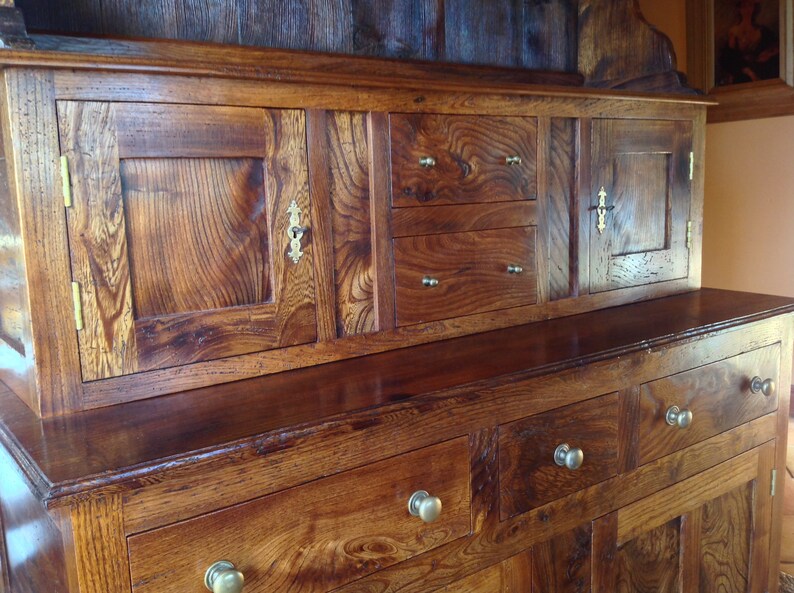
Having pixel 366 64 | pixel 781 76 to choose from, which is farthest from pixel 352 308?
pixel 781 76

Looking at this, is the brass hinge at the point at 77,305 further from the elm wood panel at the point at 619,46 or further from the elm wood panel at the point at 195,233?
the elm wood panel at the point at 619,46

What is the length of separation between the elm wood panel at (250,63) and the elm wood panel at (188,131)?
52 mm

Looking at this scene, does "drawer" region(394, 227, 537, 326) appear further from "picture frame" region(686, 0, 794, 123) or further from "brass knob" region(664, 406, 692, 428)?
"picture frame" region(686, 0, 794, 123)

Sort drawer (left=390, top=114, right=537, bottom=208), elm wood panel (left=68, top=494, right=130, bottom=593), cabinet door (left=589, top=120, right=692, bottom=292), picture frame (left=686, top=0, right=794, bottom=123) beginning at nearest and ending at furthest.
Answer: elm wood panel (left=68, top=494, right=130, bottom=593), drawer (left=390, top=114, right=537, bottom=208), cabinet door (left=589, top=120, right=692, bottom=292), picture frame (left=686, top=0, right=794, bottom=123)

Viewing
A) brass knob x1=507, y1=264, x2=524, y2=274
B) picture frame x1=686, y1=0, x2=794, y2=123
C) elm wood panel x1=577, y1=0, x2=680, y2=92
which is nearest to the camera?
brass knob x1=507, y1=264, x2=524, y2=274

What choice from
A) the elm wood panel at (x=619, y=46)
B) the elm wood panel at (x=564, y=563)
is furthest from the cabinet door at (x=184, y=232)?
the elm wood panel at (x=619, y=46)

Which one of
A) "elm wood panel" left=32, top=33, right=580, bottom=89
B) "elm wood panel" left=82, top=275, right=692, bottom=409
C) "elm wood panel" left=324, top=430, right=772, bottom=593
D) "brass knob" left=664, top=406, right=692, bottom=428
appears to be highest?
"elm wood panel" left=32, top=33, right=580, bottom=89

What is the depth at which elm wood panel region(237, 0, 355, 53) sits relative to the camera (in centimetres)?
126

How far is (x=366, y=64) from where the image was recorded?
54.5 inches

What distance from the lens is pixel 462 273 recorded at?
1.30 m

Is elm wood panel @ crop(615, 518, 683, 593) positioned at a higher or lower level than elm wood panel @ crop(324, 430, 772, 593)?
lower

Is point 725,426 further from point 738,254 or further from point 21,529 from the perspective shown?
point 738,254

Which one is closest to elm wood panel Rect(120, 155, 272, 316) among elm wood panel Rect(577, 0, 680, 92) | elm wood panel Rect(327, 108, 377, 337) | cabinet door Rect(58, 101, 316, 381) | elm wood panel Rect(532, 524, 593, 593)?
cabinet door Rect(58, 101, 316, 381)

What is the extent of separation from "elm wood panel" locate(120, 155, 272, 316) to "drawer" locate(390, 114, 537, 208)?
264 millimetres
